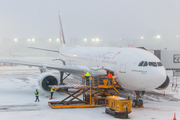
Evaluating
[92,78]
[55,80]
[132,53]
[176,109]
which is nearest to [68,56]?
[55,80]

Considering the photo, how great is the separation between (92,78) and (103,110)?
9.76 feet

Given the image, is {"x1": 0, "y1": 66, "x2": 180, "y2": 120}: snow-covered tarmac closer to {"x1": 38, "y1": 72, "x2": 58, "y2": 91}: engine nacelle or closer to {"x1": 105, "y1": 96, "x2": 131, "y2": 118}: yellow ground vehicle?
{"x1": 105, "y1": 96, "x2": 131, "y2": 118}: yellow ground vehicle

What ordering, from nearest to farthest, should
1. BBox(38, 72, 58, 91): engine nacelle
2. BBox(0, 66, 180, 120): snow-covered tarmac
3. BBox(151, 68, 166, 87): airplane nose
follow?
BBox(0, 66, 180, 120): snow-covered tarmac → BBox(151, 68, 166, 87): airplane nose → BBox(38, 72, 58, 91): engine nacelle

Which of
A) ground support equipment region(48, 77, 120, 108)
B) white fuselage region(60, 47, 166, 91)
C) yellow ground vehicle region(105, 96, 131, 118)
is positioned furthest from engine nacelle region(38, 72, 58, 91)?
yellow ground vehicle region(105, 96, 131, 118)

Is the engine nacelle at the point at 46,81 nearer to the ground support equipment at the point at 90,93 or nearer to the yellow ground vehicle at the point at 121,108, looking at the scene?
the ground support equipment at the point at 90,93

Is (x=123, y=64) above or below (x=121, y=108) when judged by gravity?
above

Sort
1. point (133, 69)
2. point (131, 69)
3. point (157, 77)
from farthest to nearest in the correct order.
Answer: point (131, 69)
point (133, 69)
point (157, 77)

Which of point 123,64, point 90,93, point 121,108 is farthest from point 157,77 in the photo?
point 90,93

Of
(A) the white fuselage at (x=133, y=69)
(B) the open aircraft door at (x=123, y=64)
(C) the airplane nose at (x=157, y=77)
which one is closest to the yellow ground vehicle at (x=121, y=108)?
(A) the white fuselage at (x=133, y=69)

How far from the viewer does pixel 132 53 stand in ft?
55.4

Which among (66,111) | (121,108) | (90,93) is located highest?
(90,93)

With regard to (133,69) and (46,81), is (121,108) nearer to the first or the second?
(133,69)

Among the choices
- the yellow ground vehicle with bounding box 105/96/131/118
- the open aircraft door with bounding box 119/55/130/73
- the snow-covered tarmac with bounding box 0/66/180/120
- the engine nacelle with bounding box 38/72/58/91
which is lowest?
the snow-covered tarmac with bounding box 0/66/180/120

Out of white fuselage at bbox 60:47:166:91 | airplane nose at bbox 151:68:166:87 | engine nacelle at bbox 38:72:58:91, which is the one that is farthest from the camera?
engine nacelle at bbox 38:72:58:91
